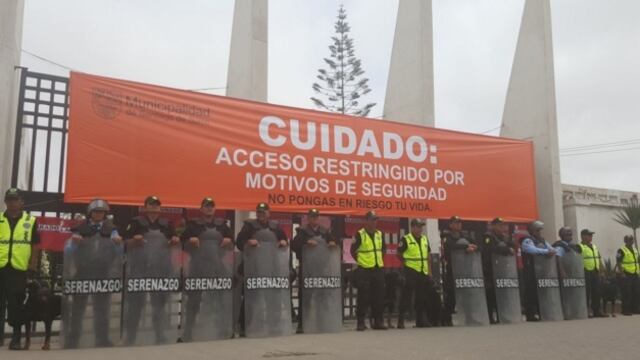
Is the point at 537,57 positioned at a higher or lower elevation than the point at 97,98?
higher

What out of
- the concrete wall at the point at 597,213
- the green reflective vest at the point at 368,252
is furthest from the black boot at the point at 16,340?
the concrete wall at the point at 597,213

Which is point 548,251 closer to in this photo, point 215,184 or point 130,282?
point 215,184

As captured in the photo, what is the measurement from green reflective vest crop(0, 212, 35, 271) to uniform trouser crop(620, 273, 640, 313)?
10905 millimetres

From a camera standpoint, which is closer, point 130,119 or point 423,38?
point 130,119

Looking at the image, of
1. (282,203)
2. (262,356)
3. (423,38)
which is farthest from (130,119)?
(423,38)

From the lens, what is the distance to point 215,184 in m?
9.63

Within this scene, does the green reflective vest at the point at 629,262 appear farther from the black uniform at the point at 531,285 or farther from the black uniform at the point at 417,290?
the black uniform at the point at 417,290

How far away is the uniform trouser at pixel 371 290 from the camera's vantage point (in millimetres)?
8891

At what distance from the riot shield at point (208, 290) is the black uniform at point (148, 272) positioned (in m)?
0.29

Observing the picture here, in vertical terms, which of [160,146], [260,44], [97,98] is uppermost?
[260,44]

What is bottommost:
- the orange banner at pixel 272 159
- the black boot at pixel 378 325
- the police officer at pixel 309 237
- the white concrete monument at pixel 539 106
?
the black boot at pixel 378 325

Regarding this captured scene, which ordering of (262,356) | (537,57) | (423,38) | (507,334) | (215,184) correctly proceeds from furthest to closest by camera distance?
(537,57) < (423,38) < (215,184) < (507,334) < (262,356)

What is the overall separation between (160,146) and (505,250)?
595 cm

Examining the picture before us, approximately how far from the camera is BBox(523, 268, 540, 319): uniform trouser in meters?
10.4
